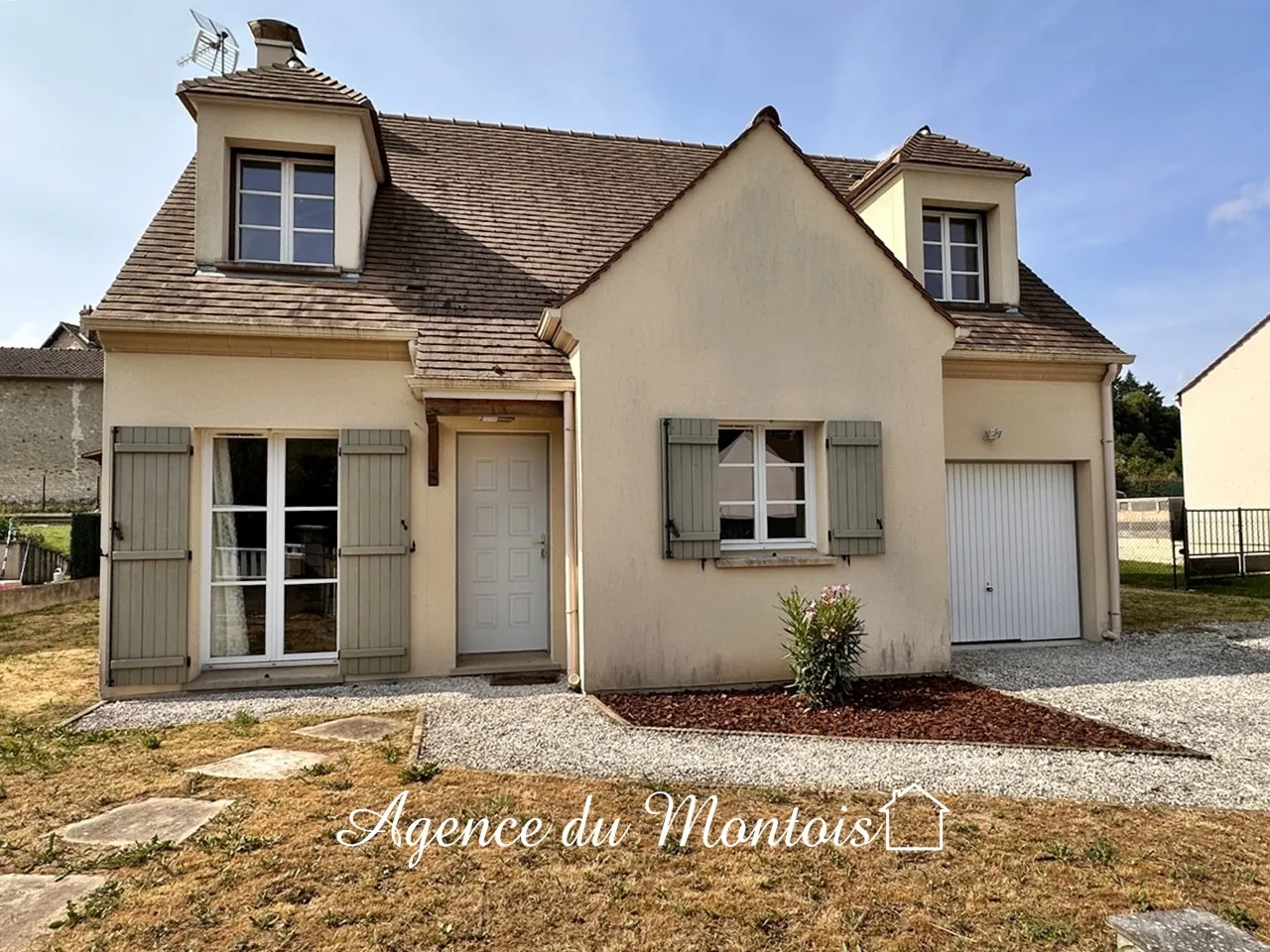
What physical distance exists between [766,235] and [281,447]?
5734 millimetres

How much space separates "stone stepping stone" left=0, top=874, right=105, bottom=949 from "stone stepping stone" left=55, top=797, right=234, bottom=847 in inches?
14.6

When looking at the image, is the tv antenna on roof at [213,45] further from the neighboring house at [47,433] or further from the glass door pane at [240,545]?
the neighboring house at [47,433]

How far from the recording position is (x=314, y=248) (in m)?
8.55

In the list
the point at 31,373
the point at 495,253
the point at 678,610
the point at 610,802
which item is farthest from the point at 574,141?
the point at 31,373

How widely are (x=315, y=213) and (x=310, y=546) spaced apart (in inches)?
159

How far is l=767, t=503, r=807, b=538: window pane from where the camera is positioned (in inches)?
308

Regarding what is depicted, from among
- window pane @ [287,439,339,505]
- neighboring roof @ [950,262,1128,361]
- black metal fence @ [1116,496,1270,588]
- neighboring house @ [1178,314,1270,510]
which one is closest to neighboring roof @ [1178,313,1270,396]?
neighboring house @ [1178,314,1270,510]

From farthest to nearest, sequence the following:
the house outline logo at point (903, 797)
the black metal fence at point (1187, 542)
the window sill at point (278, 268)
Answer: the black metal fence at point (1187, 542), the window sill at point (278, 268), the house outline logo at point (903, 797)

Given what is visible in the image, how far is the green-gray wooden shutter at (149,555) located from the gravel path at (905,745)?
1.63ft

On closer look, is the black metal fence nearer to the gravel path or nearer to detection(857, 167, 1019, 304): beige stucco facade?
detection(857, 167, 1019, 304): beige stucco facade

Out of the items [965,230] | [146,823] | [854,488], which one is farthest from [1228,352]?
[146,823]

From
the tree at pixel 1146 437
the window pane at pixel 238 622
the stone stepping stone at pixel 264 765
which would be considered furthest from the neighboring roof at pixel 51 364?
the tree at pixel 1146 437

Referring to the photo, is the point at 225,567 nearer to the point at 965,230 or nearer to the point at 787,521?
the point at 787,521

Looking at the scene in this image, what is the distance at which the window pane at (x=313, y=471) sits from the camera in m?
7.78
